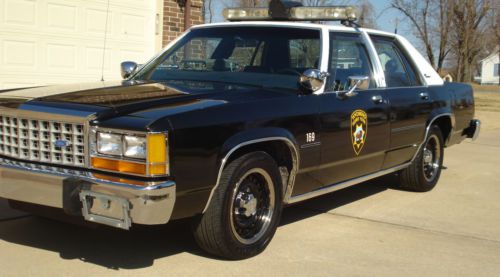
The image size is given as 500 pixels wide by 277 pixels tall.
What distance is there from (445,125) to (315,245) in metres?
3.27

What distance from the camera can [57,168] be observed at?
402 centimetres

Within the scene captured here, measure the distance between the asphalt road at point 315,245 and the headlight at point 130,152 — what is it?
0.79 meters

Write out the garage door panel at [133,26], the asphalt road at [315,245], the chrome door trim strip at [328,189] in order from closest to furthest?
1. the asphalt road at [315,245]
2. the chrome door trim strip at [328,189]
3. the garage door panel at [133,26]

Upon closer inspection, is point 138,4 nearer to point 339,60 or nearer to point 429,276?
point 339,60

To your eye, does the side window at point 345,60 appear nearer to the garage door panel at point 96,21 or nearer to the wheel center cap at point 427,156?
the wheel center cap at point 427,156

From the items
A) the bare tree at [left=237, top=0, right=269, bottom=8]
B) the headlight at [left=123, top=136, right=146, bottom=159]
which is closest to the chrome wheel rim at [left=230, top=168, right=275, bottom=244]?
the headlight at [left=123, top=136, right=146, bottom=159]

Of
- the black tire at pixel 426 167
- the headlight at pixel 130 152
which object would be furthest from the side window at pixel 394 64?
the headlight at pixel 130 152

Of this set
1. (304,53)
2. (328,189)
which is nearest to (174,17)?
(304,53)

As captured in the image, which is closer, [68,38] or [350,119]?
[350,119]

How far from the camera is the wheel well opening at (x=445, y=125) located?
7344 mm

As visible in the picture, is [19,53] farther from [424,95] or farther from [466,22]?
[466,22]

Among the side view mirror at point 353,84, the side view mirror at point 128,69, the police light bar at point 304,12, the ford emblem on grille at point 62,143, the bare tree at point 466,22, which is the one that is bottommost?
the ford emblem on grille at point 62,143

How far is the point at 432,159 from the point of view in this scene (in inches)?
289

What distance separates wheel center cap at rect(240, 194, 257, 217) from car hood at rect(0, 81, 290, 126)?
0.69 meters
